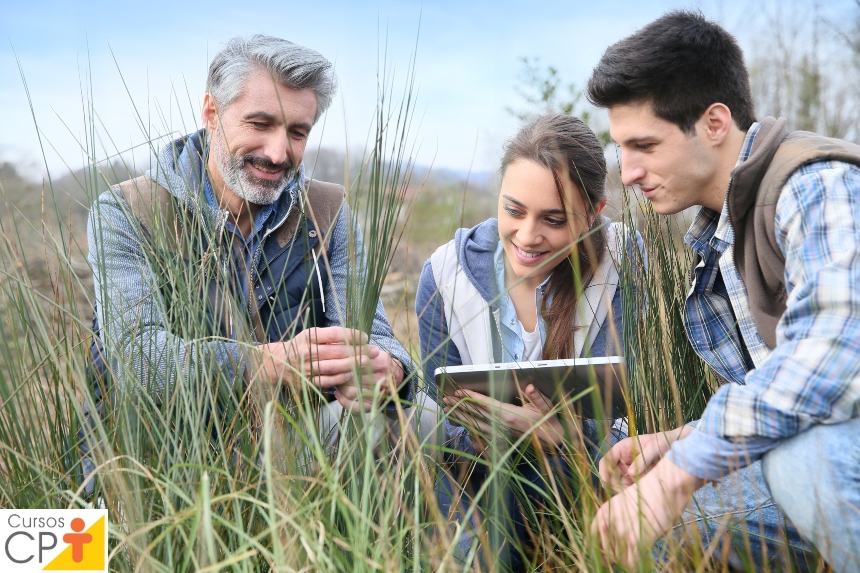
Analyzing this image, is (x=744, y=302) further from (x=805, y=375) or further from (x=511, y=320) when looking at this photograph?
(x=511, y=320)

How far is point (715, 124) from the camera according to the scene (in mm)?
1708

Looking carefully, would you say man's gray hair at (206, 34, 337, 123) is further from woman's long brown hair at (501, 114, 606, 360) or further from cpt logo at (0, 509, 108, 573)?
cpt logo at (0, 509, 108, 573)

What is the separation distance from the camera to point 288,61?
2.44m

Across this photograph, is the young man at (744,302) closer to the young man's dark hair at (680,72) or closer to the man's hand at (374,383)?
the young man's dark hair at (680,72)

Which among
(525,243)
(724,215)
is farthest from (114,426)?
(724,215)

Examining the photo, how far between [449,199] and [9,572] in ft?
29.3

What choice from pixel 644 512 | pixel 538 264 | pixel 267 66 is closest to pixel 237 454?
pixel 644 512

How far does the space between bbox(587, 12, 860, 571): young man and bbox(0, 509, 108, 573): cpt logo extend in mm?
867

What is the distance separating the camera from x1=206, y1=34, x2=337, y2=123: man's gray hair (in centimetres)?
244

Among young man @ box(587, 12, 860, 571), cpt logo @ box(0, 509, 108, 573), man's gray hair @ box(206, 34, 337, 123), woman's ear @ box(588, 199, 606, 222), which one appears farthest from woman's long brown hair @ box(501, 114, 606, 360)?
cpt logo @ box(0, 509, 108, 573)

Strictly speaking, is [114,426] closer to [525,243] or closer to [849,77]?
[525,243]

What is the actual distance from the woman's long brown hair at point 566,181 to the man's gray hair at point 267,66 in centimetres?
70

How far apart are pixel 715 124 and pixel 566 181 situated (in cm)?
49

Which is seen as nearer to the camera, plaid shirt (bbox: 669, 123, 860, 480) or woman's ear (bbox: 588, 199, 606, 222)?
plaid shirt (bbox: 669, 123, 860, 480)
